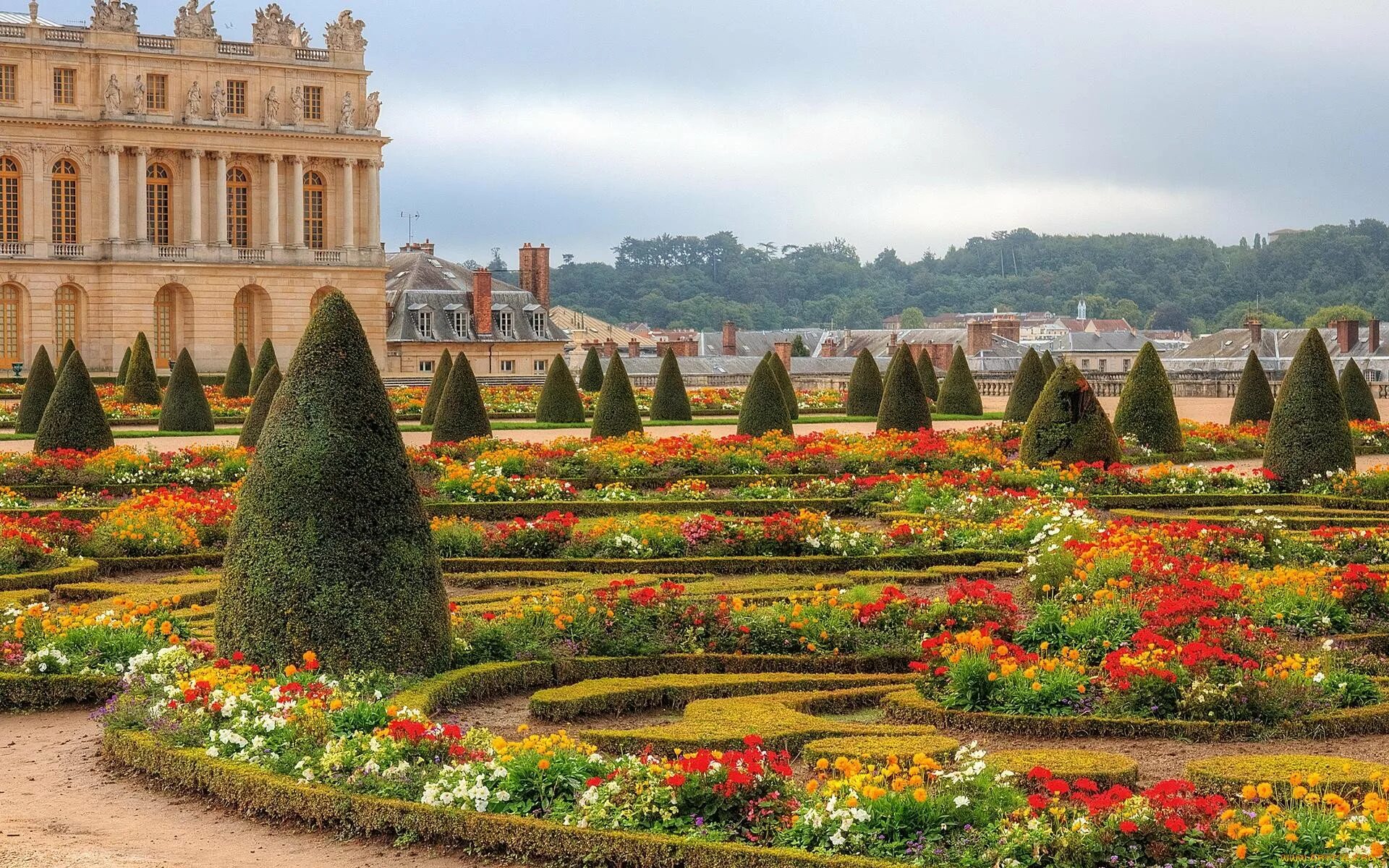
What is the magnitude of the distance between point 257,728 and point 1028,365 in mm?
26942

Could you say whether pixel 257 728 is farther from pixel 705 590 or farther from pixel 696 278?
pixel 696 278

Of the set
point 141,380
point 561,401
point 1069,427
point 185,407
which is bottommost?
point 1069,427

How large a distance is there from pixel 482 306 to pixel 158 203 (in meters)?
12.2

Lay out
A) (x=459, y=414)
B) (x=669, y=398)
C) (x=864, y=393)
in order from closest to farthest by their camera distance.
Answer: (x=459, y=414) → (x=669, y=398) → (x=864, y=393)

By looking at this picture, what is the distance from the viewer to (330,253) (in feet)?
216

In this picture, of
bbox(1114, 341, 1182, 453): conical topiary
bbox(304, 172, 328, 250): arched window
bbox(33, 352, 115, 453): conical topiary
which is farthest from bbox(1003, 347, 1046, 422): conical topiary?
bbox(304, 172, 328, 250): arched window

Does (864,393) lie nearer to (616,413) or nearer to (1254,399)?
(1254,399)

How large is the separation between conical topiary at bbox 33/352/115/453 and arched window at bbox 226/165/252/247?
132 ft

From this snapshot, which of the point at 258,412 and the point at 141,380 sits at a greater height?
the point at 141,380

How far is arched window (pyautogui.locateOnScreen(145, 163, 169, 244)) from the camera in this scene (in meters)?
63.4

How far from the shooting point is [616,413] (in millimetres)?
28391

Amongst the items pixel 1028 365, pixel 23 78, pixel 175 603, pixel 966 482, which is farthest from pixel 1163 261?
pixel 175 603

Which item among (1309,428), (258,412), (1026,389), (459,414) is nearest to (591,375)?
(1026,389)

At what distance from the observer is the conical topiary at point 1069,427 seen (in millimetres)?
22594
